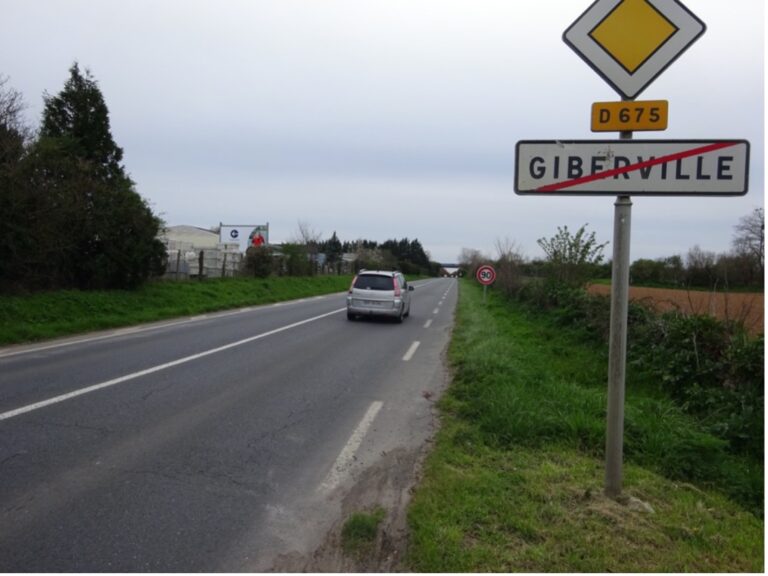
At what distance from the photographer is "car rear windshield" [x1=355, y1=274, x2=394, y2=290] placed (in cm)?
1741

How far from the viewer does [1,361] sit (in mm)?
9188

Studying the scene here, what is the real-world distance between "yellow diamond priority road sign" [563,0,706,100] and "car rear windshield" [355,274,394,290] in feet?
45.4

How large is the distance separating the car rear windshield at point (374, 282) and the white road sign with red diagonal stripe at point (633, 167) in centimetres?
1370

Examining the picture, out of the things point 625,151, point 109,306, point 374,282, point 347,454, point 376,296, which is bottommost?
point 347,454

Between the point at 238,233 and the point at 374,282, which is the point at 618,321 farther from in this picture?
the point at 238,233

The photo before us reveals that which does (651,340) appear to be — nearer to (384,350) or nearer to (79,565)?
(384,350)

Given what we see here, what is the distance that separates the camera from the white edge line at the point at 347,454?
175 inches

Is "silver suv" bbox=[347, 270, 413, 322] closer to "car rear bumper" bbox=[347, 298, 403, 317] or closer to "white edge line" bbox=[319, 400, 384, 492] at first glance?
"car rear bumper" bbox=[347, 298, 403, 317]

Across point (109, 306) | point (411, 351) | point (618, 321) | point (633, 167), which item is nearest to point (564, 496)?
point (618, 321)

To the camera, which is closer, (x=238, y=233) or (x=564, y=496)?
(x=564, y=496)

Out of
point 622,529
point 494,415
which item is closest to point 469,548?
point 622,529

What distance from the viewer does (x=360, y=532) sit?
3.51 meters

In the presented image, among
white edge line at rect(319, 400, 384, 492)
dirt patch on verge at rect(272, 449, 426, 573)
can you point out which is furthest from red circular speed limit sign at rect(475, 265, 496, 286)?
dirt patch on verge at rect(272, 449, 426, 573)

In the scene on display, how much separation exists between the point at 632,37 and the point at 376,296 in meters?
13.9
